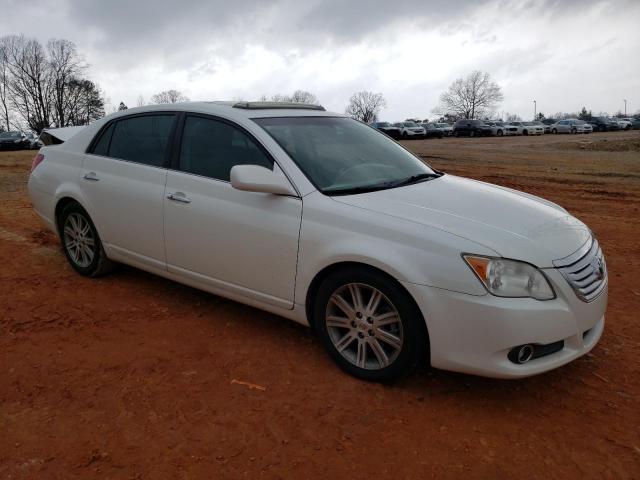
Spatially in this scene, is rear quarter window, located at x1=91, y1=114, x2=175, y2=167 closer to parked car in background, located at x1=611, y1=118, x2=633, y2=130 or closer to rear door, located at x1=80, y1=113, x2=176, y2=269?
rear door, located at x1=80, y1=113, x2=176, y2=269

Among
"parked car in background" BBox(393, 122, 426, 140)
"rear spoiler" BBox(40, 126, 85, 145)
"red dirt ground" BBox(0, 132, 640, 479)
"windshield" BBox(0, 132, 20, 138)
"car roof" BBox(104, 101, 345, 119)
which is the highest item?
"parked car in background" BBox(393, 122, 426, 140)

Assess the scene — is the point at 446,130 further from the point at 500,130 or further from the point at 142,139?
the point at 142,139

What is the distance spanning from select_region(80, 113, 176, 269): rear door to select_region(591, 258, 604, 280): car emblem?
2946mm

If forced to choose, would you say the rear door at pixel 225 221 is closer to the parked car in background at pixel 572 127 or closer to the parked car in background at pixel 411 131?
the parked car in background at pixel 411 131

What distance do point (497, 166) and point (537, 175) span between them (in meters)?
2.87

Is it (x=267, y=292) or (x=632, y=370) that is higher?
(x=267, y=292)

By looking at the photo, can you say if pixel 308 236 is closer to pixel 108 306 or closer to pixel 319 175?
pixel 319 175

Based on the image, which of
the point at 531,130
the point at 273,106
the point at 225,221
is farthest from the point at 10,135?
the point at 531,130

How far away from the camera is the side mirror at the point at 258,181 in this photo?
3443 millimetres

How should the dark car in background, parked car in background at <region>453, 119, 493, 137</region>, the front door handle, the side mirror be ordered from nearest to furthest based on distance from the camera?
the side mirror
the front door handle
parked car in background at <region>453, 119, 493, 137</region>
the dark car in background

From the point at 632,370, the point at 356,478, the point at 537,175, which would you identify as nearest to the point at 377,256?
the point at 356,478

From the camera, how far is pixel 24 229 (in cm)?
711

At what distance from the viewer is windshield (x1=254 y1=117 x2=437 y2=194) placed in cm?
364

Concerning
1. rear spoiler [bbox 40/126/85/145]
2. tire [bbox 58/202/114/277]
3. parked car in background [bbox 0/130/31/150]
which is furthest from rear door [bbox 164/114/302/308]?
parked car in background [bbox 0/130/31/150]
